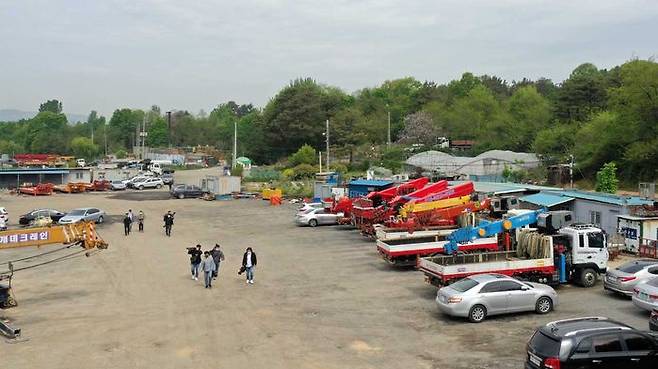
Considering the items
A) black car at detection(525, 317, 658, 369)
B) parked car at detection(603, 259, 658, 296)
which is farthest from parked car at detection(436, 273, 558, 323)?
black car at detection(525, 317, 658, 369)

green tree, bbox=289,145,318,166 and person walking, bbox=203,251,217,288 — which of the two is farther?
green tree, bbox=289,145,318,166

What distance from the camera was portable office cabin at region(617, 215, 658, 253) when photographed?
2575 centimetres

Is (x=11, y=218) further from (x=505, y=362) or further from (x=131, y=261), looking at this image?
(x=505, y=362)

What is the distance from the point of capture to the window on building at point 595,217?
30.1m

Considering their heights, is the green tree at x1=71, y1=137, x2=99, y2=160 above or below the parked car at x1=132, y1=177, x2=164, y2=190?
above

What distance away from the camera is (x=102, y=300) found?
18.5 meters

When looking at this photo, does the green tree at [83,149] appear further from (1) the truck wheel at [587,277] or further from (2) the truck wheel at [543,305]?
(2) the truck wheel at [543,305]

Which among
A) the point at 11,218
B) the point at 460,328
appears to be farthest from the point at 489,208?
the point at 11,218

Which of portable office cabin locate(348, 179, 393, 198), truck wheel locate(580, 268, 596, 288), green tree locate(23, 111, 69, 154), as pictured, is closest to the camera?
truck wheel locate(580, 268, 596, 288)

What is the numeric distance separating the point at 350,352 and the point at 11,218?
112ft

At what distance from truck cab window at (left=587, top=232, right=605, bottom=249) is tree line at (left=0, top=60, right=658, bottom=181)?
35.5 metres

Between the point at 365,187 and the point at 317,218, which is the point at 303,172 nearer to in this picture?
the point at 365,187

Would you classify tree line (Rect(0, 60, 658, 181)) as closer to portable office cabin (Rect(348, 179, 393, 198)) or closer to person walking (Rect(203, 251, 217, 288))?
portable office cabin (Rect(348, 179, 393, 198))

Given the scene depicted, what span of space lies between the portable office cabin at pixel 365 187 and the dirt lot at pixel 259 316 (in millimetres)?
11446
